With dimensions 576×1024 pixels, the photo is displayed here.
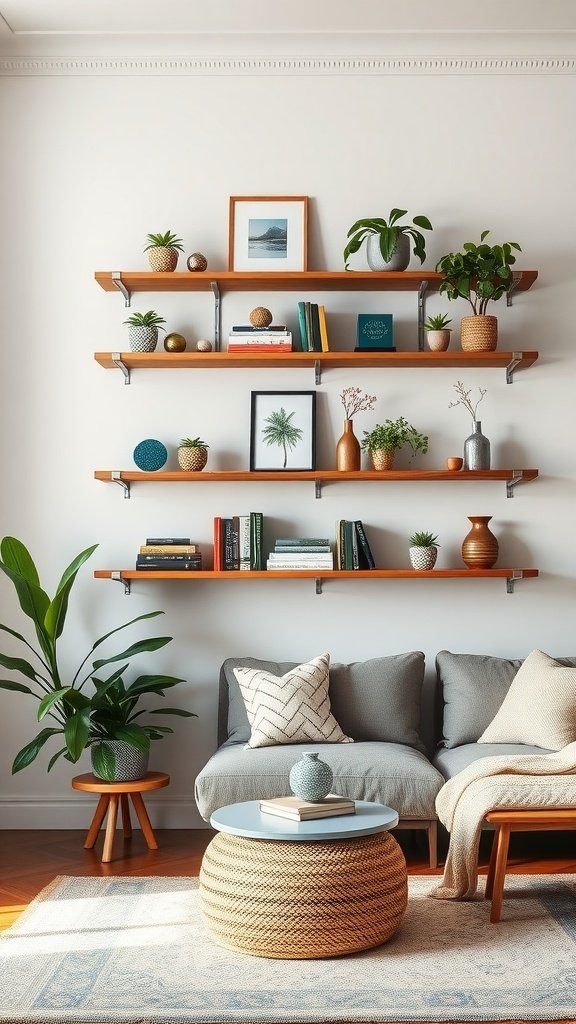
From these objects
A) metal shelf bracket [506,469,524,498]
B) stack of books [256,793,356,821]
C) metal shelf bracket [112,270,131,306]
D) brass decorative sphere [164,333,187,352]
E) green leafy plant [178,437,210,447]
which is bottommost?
stack of books [256,793,356,821]

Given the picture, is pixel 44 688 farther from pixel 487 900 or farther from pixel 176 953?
pixel 487 900

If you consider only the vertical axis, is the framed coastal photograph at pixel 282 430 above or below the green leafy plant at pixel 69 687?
above

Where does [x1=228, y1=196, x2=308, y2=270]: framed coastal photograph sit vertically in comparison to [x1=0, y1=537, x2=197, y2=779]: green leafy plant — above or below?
above

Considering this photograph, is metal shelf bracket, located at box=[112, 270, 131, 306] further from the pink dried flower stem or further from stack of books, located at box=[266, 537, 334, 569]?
stack of books, located at box=[266, 537, 334, 569]

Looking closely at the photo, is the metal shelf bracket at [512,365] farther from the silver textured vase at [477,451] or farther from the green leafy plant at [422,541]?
the green leafy plant at [422,541]

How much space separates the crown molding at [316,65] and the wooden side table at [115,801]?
3.16 metres

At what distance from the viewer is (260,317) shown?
4418 millimetres

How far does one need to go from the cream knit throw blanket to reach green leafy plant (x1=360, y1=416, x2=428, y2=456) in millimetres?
1546

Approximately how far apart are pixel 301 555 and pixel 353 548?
0.77ft

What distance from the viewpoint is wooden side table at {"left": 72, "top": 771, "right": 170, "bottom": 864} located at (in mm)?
3898

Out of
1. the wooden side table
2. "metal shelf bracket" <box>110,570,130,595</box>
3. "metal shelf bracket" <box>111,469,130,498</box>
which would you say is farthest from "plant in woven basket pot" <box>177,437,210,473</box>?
the wooden side table

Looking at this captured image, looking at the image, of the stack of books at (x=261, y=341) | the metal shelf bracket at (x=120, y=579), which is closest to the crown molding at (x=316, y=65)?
the stack of books at (x=261, y=341)

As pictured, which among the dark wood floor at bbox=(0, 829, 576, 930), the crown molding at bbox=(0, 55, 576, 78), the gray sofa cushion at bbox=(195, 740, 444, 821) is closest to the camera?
the gray sofa cushion at bbox=(195, 740, 444, 821)

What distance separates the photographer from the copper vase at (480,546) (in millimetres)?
4348
